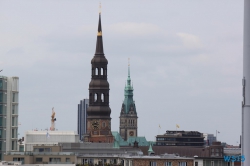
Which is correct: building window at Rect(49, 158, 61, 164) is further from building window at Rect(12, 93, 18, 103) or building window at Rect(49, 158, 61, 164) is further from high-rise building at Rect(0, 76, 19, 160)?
building window at Rect(12, 93, 18, 103)

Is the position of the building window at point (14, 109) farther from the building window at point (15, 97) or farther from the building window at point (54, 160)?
the building window at point (54, 160)

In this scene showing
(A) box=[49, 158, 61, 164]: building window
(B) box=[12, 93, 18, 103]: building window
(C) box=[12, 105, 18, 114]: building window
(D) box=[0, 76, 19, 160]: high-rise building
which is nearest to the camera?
(A) box=[49, 158, 61, 164]: building window

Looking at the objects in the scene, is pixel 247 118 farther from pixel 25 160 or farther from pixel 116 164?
pixel 116 164

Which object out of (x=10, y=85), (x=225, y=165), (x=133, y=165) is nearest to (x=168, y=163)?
(x=133, y=165)

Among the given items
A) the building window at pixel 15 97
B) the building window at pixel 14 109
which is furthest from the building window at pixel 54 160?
the building window at pixel 15 97

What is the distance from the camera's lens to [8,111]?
531 ft

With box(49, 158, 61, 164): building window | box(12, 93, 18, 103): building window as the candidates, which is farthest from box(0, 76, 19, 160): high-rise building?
box(49, 158, 61, 164): building window

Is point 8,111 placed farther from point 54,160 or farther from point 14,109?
point 54,160

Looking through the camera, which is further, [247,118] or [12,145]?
[12,145]

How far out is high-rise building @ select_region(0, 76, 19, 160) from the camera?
Answer: 160150 millimetres

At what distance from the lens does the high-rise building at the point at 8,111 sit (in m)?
160

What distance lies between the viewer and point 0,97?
160 meters

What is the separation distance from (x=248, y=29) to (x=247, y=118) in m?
5.18

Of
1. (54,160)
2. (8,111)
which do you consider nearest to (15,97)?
(8,111)
